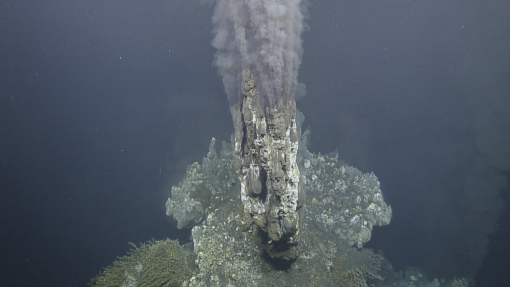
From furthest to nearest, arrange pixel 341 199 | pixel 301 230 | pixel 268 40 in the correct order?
pixel 341 199, pixel 301 230, pixel 268 40

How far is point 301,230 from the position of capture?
21.8 feet

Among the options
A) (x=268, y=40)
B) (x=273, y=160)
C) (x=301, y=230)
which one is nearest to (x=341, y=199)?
(x=301, y=230)

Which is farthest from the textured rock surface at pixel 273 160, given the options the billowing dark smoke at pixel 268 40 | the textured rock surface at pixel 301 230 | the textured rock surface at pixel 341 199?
the textured rock surface at pixel 341 199

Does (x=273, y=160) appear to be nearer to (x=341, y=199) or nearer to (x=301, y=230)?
(x=301, y=230)

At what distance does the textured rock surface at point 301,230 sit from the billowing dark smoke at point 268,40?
346 centimetres

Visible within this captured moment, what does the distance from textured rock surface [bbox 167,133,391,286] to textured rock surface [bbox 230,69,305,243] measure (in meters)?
0.66

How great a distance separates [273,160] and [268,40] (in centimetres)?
254

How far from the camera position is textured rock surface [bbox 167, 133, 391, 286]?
5629 millimetres

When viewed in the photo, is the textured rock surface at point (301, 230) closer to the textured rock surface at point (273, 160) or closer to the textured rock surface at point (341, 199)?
the textured rock surface at point (341, 199)

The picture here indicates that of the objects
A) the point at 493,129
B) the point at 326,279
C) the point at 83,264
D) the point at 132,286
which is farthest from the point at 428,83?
the point at 83,264

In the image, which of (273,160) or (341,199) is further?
(341,199)

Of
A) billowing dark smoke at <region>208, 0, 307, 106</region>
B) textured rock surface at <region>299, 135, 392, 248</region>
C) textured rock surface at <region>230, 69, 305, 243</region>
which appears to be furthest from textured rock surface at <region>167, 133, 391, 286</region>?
billowing dark smoke at <region>208, 0, 307, 106</region>

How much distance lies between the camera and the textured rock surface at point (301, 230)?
5.63m

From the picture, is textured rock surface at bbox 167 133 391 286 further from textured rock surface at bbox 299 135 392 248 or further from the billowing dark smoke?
the billowing dark smoke
